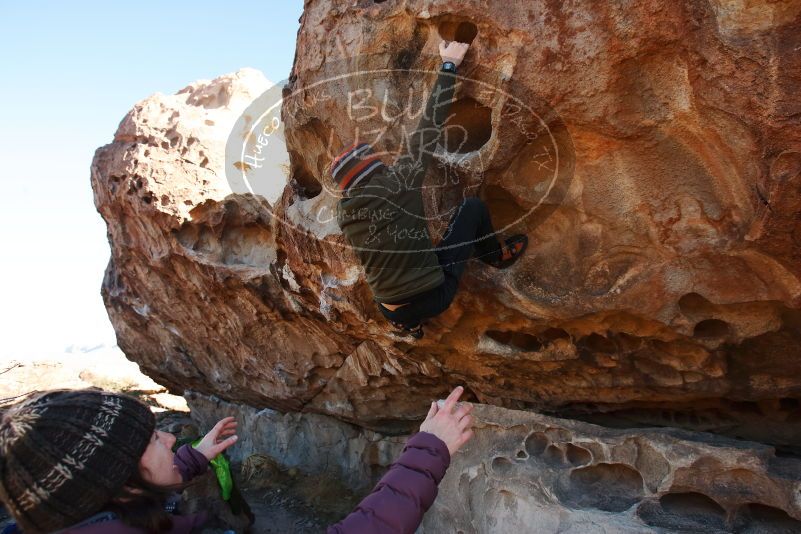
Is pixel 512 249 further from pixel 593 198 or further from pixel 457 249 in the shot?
pixel 593 198

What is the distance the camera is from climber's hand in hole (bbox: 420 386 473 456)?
5.61ft

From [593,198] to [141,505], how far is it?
7.23ft

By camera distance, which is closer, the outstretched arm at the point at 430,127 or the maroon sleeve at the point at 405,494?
the maroon sleeve at the point at 405,494

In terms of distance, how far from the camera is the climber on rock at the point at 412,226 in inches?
106

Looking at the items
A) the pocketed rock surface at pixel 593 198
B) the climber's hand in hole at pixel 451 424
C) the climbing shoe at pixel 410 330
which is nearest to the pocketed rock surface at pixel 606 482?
the pocketed rock surface at pixel 593 198

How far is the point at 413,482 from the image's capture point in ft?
5.04

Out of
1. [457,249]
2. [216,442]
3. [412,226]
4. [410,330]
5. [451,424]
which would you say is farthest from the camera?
[410,330]

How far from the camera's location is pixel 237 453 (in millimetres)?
6539

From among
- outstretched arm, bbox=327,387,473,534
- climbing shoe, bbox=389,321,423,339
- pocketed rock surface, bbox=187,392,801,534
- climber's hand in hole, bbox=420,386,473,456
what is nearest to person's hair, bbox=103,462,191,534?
outstretched arm, bbox=327,387,473,534

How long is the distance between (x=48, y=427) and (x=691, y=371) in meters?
2.82

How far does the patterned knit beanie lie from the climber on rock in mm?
1517

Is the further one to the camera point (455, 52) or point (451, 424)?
point (455, 52)

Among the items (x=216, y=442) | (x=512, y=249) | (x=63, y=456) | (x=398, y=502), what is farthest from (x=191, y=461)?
(x=512, y=249)

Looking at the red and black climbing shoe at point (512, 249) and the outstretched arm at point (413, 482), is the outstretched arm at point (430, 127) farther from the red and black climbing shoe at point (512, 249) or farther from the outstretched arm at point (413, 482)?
the outstretched arm at point (413, 482)
